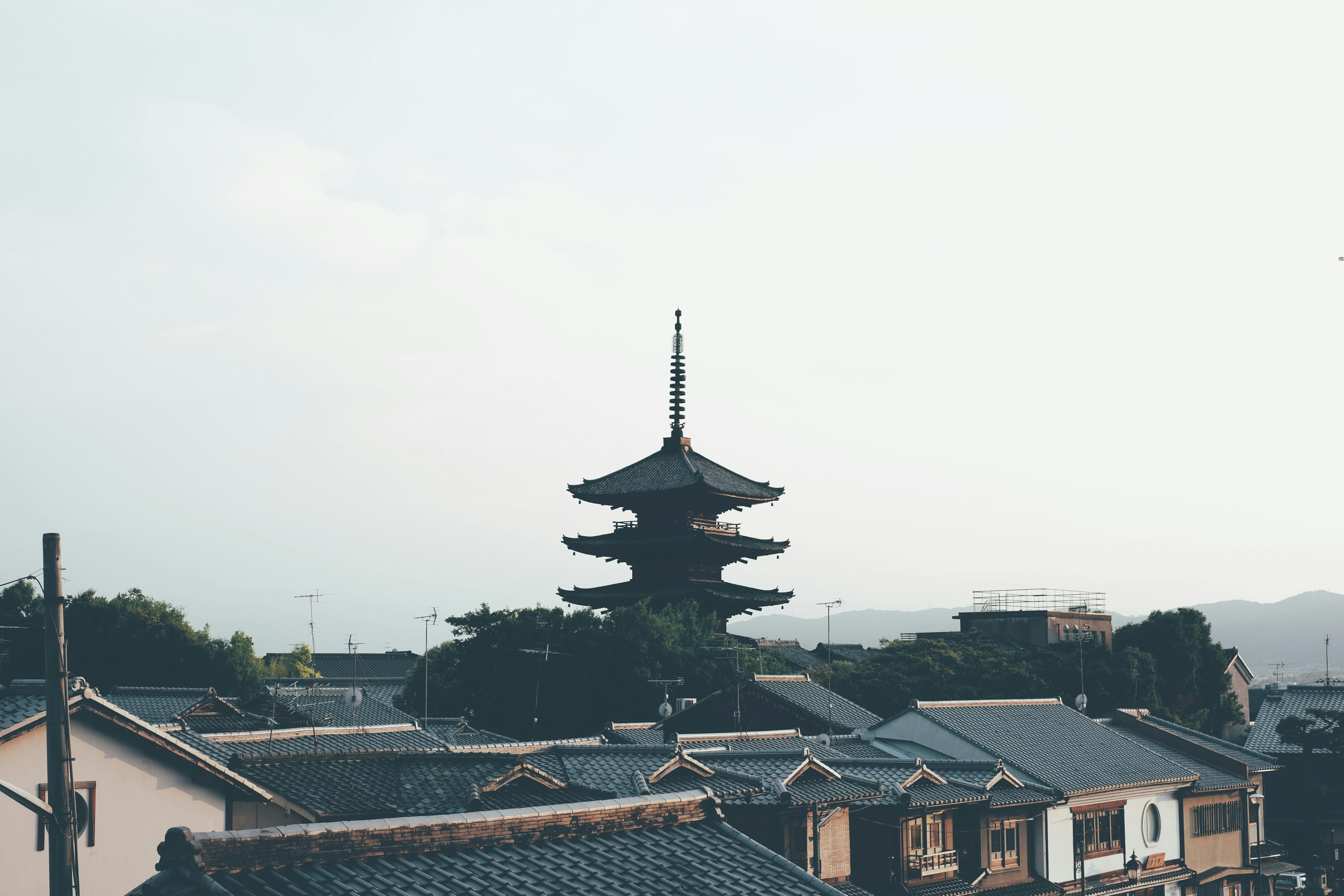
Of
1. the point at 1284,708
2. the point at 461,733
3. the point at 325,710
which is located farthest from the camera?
the point at 1284,708

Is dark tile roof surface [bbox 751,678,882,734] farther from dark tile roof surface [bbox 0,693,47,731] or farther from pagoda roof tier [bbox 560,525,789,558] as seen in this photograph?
dark tile roof surface [bbox 0,693,47,731]

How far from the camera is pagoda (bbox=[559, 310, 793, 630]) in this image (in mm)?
72625

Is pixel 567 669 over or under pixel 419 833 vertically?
under

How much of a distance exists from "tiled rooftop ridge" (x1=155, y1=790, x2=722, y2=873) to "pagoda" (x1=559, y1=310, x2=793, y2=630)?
58.6m

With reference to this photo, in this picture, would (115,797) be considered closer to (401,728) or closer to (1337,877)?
(401,728)

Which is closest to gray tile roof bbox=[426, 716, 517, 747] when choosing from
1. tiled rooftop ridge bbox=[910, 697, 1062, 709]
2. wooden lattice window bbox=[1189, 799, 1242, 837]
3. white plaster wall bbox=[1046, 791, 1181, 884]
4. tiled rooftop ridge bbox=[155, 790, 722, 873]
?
tiled rooftop ridge bbox=[910, 697, 1062, 709]

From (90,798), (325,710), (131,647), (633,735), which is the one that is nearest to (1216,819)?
(633,735)

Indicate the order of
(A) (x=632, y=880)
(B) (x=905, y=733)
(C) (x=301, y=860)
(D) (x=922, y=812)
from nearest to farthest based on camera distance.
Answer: (C) (x=301, y=860) < (A) (x=632, y=880) < (D) (x=922, y=812) < (B) (x=905, y=733)

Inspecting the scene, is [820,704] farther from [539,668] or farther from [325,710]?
[325,710]

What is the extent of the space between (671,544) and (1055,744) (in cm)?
3203

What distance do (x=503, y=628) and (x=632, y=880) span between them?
47107 mm

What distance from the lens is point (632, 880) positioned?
437 inches

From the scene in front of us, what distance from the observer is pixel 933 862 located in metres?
34.3

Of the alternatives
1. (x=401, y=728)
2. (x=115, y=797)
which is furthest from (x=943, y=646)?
(x=115, y=797)
